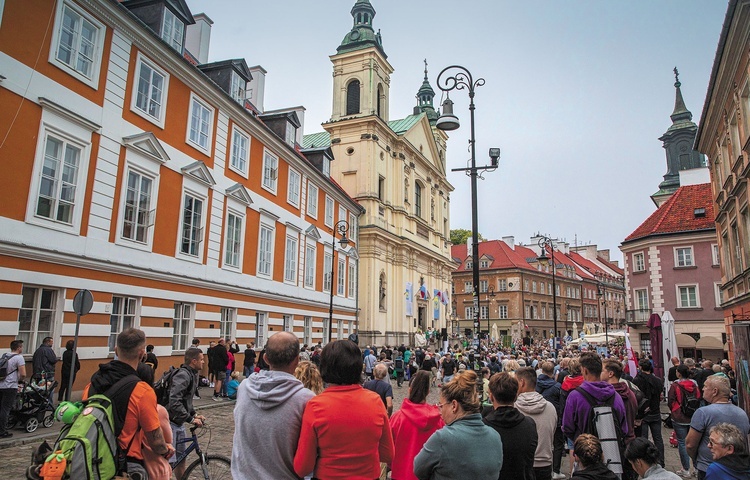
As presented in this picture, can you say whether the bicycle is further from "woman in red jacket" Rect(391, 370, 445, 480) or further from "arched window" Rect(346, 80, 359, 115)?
"arched window" Rect(346, 80, 359, 115)

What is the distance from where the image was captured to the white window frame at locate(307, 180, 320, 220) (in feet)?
91.6

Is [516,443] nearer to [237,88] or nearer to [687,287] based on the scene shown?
[237,88]

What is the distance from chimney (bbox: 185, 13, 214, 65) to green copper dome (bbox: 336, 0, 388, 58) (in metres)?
20.4

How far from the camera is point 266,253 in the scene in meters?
23.4

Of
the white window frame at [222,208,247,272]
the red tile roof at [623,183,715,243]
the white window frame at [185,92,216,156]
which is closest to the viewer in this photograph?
the white window frame at [185,92,216,156]

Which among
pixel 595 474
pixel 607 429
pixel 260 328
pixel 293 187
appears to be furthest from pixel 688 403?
pixel 293 187

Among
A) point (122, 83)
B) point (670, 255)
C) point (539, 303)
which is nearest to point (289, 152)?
point (122, 83)

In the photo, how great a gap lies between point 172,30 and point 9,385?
12.9 meters

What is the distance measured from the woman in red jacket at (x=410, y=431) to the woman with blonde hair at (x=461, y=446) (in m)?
0.59

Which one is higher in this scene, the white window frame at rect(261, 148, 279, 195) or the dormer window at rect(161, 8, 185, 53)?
the dormer window at rect(161, 8, 185, 53)

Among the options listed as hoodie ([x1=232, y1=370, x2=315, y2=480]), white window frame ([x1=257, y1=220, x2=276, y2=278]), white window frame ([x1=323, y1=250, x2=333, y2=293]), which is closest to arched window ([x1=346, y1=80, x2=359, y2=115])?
white window frame ([x1=323, y1=250, x2=333, y2=293])

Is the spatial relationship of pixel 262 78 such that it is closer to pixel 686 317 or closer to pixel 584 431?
pixel 584 431

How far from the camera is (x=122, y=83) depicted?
14.9m

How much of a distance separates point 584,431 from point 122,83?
589 inches
